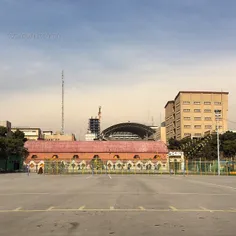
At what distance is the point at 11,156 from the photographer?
8156 centimetres

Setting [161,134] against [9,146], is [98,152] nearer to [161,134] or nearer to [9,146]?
[9,146]

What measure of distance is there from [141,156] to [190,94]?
243 ft

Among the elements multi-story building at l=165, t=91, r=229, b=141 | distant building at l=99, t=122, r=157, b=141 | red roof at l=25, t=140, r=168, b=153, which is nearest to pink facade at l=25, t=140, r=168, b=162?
red roof at l=25, t=140, r=168, b=153

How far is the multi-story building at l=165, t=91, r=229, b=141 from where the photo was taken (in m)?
158

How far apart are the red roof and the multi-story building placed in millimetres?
65426

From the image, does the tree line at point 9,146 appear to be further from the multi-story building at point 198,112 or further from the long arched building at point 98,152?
the multi-story building at point 198,112

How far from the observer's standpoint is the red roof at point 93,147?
3558 inches

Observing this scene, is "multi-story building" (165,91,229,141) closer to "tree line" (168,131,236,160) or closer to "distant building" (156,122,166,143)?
"distant building" (156,122,166,143)

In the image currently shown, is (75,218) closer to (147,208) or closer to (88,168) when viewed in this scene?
(147,208)

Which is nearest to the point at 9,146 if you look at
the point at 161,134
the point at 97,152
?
the point at 97,152

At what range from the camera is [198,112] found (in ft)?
526

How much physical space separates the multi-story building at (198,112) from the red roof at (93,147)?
65426 millimetres

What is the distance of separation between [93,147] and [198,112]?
7870 cm

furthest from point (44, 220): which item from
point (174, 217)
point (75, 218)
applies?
point (174, 217)
